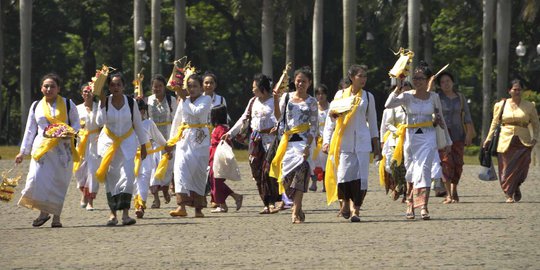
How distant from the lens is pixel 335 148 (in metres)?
20.2

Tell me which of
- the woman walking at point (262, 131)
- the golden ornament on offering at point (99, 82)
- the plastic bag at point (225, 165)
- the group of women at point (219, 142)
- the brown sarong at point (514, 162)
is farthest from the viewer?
the brown sarong at point (514, 162)

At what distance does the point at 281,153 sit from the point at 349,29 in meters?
28.9

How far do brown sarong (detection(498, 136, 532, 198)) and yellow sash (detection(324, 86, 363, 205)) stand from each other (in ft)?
16.2

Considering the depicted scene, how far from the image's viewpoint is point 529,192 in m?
27.0

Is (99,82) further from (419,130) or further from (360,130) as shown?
(419,130)

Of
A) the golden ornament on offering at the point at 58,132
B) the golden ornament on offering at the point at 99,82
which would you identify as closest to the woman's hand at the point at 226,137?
the golden ornament on offering at the point at 99,82

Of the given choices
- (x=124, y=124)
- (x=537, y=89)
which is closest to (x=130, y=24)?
(x=537, y=89)

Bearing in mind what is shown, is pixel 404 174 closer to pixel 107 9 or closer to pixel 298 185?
pixel 298 185

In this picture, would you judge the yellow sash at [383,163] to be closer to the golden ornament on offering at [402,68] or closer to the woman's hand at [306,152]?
the golden ornament on offering at [402,68]

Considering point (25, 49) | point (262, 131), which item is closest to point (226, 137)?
point (262, 131)

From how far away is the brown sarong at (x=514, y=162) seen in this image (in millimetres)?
24562

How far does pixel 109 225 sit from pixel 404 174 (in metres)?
4.99

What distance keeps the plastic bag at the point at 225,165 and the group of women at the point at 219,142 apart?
0.38 ft

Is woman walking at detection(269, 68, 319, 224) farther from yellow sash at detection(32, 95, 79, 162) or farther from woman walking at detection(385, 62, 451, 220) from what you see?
yellow sash at detection(32, 95, 79, 162)
